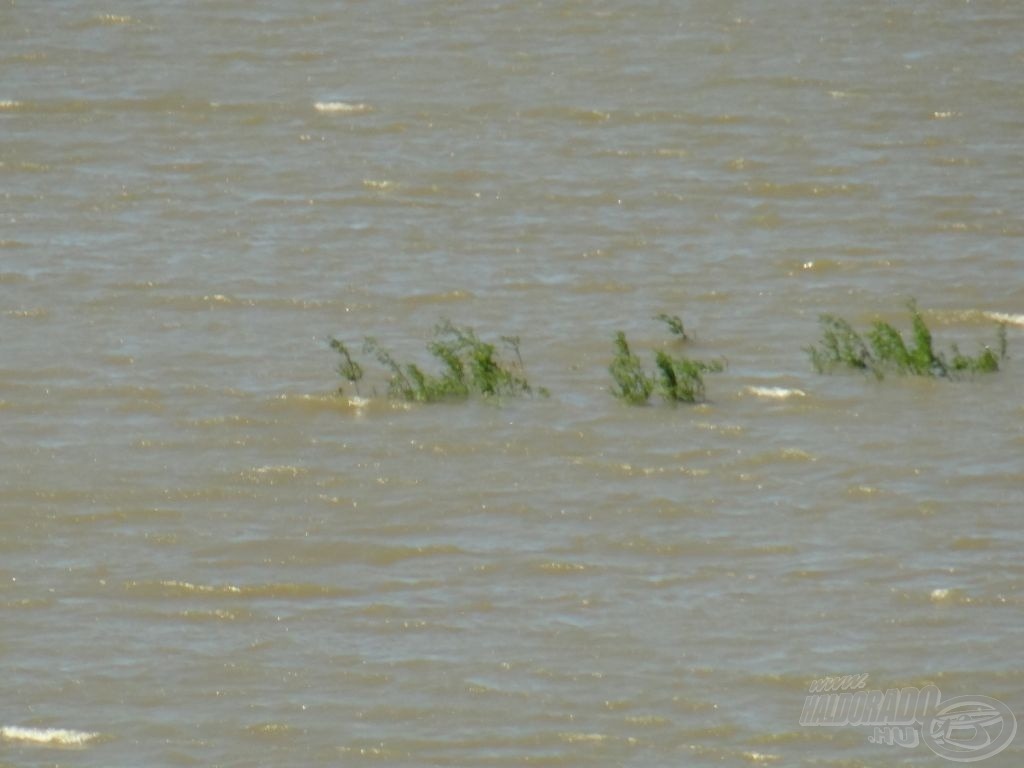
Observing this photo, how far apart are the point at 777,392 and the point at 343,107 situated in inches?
227

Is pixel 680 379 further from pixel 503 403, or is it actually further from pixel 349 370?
pixel 349 370

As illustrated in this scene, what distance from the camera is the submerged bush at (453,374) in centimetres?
1025

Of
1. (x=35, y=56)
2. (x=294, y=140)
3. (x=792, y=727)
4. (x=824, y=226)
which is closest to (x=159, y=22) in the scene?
(x=35, y=56)

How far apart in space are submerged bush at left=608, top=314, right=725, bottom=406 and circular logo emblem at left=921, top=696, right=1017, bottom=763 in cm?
312

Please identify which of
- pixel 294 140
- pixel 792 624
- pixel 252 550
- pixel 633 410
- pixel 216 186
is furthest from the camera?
pixel 294 140

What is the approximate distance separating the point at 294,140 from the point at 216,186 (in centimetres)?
105

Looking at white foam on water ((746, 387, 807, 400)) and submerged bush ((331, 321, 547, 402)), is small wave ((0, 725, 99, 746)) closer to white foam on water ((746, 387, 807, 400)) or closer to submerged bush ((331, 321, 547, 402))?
submerged bush ((331, 321, 547, 402))

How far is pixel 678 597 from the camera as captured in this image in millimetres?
8141

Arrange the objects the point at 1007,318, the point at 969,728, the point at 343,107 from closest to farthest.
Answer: the point at 969,728 → the point at 1007,318 → the point at 343,107

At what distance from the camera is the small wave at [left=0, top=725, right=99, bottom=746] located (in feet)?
23.8

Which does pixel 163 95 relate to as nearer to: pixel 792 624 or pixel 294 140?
pixel 294 140

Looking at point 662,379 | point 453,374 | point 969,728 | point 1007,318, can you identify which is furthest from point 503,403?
point 969,728

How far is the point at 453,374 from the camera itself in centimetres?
1039

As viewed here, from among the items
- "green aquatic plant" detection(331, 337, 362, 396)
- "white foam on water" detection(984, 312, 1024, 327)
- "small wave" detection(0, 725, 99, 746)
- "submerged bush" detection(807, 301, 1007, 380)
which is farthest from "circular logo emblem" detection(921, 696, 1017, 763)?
"white foam on water" detection(984, 312, 1024, 327)
